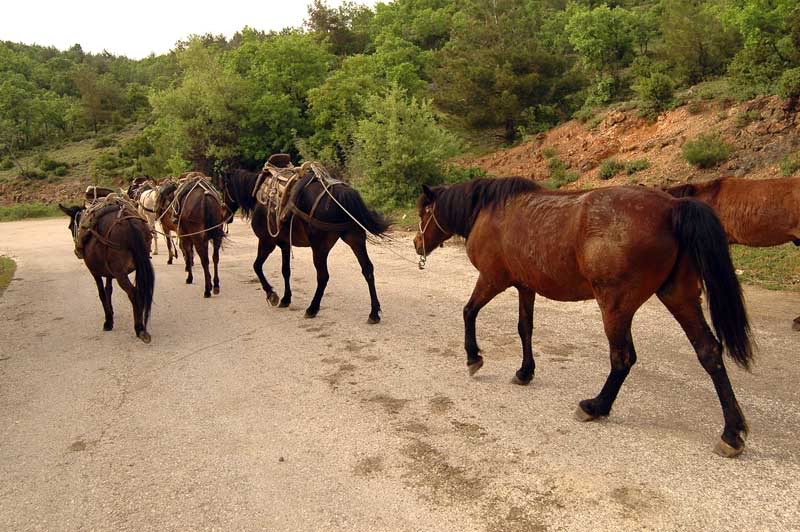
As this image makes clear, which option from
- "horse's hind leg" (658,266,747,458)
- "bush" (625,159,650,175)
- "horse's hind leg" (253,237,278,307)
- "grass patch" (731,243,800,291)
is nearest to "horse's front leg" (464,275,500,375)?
"horse's hind leg" (658,266,747,458)

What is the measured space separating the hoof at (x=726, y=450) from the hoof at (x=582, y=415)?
2.74 ft

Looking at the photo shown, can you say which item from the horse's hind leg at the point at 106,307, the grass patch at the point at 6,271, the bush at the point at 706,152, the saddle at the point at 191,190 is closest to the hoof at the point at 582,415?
the horse's hind leg at the point at 106,307

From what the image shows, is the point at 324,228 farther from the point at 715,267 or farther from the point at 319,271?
the point at 715,267

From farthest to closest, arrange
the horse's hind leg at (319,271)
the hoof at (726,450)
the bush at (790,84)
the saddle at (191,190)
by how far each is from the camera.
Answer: the bush at (790,84) < the saddle at (191,190) < the horse's hind leg at (319,271) < the hoof at (726,450)

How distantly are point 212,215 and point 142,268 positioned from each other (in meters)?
2.70

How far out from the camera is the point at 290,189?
25.3 ft

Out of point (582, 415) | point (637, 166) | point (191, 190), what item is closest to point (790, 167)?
point (637, 166)

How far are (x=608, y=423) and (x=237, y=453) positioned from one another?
9.17 feet

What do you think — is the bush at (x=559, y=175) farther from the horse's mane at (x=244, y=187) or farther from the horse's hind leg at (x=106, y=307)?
the horse's hind leg at (x=106, y=307)

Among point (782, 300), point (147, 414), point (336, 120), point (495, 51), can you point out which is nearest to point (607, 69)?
point (495, 51)

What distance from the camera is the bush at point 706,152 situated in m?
13.5

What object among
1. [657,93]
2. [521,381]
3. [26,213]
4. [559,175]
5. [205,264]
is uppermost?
[657,93]

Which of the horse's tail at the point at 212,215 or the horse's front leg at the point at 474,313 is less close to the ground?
Result: the horse's tail at the point at 212,215

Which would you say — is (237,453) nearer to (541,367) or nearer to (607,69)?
(541,367)
